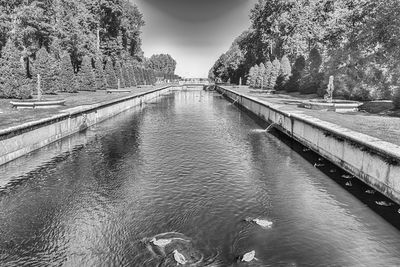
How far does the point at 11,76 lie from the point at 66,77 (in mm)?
16309

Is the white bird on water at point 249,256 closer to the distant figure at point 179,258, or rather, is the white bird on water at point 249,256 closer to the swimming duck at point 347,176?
the distant figure at point 179,258

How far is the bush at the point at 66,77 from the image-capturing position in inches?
1742

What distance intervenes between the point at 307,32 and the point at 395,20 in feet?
124

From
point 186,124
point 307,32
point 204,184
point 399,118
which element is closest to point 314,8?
point 307,32

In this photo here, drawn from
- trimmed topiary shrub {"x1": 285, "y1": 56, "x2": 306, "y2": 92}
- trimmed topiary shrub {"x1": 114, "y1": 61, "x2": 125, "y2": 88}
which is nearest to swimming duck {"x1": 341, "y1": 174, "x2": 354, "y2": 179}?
trimmed topiary shrub {"x1": 285, "y1": 56, "x2": 306, "y2": 92}

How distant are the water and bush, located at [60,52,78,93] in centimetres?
2689

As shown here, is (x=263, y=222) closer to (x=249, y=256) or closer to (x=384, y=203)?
(x=249, y=256)

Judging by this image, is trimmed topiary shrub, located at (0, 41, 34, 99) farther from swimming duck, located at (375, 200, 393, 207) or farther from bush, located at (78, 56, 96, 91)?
swimming duck, located at (375, 200, 393, 207)

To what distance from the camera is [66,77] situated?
44.6 meters

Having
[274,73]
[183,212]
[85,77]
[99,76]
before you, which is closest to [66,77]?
[85,77]

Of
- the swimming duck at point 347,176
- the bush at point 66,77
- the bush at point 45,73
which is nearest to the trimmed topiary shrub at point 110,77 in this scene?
the bush at point 66,77

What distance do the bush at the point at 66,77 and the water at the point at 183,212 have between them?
88.2ft

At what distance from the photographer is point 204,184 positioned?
14.4 m

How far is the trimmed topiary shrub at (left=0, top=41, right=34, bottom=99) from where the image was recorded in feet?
92.2
